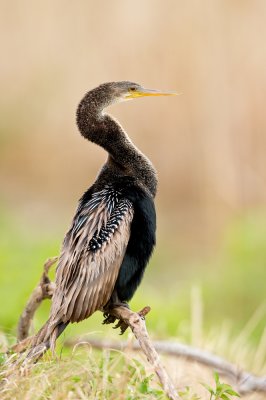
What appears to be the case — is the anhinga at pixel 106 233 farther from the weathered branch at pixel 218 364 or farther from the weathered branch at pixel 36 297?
the weathered branch at pixel 218 364

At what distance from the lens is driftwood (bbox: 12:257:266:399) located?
3.68m

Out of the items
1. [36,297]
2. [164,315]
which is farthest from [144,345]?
[164,315]

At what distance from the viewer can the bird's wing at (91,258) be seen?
4117 mm

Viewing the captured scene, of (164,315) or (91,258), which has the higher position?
(91,258)

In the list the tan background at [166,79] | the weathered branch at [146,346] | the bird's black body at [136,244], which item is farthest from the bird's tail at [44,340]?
the tan background at [166,79]

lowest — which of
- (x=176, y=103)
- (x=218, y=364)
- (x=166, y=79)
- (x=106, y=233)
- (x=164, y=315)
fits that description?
(x=164, y=315)

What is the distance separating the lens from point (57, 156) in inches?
468

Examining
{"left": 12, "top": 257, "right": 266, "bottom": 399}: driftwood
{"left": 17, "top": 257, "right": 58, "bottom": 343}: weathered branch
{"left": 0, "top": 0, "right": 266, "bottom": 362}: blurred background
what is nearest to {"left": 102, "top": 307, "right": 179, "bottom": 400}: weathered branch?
{"left": 12, "top": 257, "right": 266, "bottom": 399}: driftwood

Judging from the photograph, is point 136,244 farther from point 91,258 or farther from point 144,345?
point 144,345

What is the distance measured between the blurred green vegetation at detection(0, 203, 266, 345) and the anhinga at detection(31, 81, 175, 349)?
2.65 metres

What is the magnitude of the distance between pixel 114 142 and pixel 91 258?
711 mm

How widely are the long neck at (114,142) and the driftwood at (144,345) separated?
0.59m

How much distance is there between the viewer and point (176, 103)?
11203mm

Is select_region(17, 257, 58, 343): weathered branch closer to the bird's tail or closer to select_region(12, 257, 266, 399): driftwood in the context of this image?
select_region(12, 257, 266, 399): driftwood
